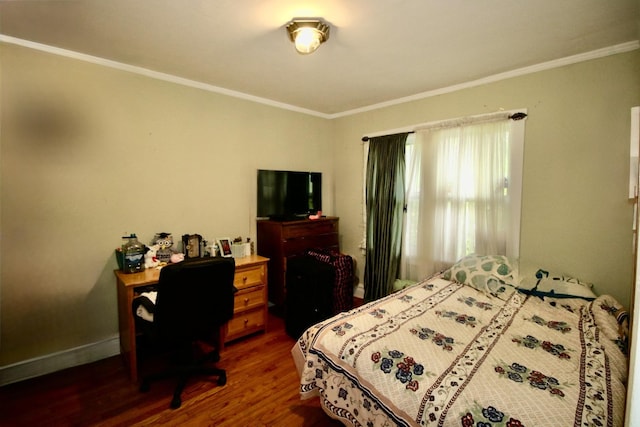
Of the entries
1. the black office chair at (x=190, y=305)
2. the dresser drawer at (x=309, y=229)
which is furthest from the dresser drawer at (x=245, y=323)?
the dresser drawer at (x=309, y=229)

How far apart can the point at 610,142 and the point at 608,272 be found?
39.9 inches

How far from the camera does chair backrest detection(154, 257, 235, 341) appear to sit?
1843 millimetres

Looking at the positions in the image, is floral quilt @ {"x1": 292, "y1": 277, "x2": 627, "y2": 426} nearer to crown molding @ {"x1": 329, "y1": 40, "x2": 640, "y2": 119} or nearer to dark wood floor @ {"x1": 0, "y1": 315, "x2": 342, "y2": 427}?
dark wood floor @ {"x1": 0, "y1": 315, "x2": 342, "y2": 427}

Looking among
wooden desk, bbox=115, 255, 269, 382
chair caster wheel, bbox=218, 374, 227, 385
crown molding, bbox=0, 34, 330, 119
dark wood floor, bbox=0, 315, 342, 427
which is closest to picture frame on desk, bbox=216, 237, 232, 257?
wooden desk, bbox=115, 255, 269, 382

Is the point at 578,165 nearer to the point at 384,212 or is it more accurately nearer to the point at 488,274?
the point at 488,274

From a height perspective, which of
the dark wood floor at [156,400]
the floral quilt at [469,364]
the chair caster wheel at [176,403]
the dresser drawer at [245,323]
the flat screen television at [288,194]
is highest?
the flat screen television at [288,194]

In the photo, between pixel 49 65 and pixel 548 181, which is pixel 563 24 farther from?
pixel 49 65

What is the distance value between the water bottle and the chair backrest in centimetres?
74

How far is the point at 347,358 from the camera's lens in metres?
1.55

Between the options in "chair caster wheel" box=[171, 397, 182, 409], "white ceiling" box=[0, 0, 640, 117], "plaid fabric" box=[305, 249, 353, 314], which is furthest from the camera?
"plaid fabric" box=[305, 249, 353, 314]

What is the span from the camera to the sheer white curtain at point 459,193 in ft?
8.81

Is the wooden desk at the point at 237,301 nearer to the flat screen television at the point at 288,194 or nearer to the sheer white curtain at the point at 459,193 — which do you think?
the flat screen television at the point at 288,194

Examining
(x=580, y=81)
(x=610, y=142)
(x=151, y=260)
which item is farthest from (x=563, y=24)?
(x=151, y=260)

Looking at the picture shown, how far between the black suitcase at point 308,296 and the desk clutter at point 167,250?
0.64m
